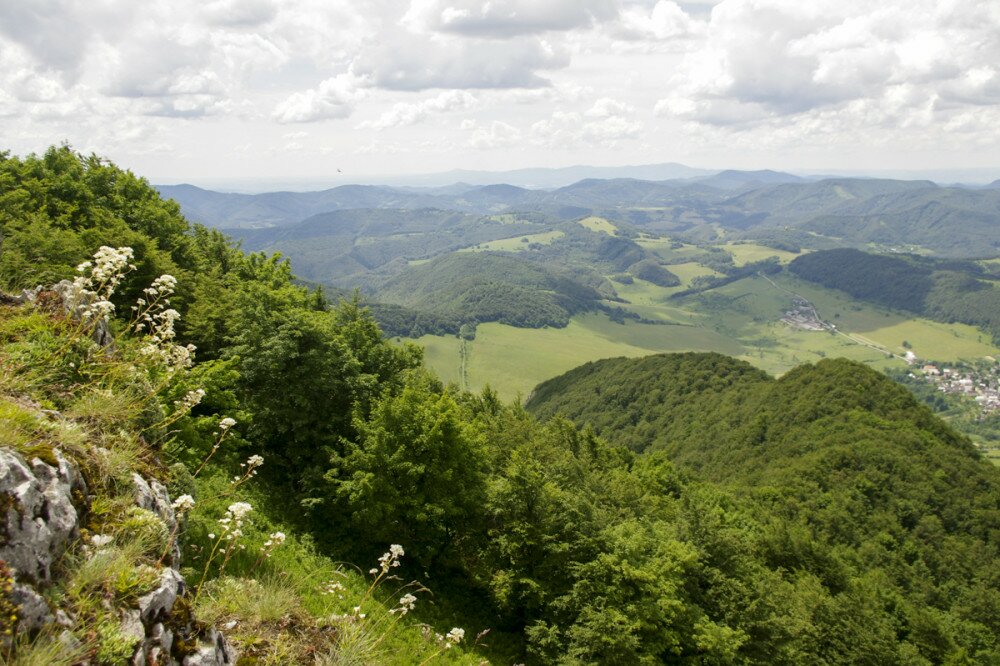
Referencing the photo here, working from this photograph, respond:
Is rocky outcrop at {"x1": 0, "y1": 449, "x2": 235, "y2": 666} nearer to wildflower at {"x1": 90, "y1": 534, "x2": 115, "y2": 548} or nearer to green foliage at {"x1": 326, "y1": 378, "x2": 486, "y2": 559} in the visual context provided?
wildflower at {"x1": 90, "y1": 534, "x2": 115, "y2": 548}

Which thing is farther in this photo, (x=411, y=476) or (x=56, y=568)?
(x=411, y=476)

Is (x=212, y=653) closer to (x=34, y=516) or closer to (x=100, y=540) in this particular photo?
(x=100, y=540)

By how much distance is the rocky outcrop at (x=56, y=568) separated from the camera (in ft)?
18.9

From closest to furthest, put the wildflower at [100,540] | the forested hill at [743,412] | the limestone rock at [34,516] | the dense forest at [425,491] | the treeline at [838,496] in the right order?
the limestone rock at [34,516]
the wildflower at [100,540]
the dense forest at [425,491]
the treeline at [838,496]
the forested hill at [743,412]

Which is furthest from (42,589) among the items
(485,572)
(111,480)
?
(485,572)

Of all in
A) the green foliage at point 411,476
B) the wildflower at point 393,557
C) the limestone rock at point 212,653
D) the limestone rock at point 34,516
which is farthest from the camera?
the green foliage at point 411,476

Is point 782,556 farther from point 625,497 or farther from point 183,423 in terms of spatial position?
point 183,423

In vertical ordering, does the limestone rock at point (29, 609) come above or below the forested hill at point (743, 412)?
above

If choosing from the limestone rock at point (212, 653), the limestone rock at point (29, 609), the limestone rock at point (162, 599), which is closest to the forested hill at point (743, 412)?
the limestone rock at point (212, 653)

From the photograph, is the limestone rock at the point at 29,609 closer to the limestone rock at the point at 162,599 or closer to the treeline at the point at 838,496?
the limestone rock at the point at 162,599

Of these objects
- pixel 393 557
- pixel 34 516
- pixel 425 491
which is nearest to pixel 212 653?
pixel 393 557

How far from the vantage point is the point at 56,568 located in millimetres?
6383

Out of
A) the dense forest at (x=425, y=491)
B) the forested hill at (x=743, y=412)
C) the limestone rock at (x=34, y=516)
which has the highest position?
the limestone rock at (x=34, y=516)

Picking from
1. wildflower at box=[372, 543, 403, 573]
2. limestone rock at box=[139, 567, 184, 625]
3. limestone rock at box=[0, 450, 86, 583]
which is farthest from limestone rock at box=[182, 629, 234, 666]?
wildflower at box=[372, 543, 403, 573]
